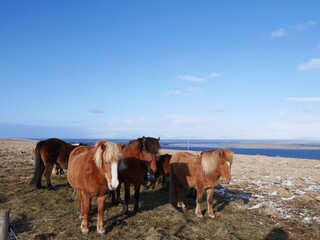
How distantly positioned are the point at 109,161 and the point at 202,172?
3053mm

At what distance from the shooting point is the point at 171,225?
6262 mm

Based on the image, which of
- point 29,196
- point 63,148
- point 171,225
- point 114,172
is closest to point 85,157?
point 114,172

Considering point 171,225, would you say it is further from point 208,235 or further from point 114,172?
point 114,172

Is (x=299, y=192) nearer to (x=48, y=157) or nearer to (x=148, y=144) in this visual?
(x=148, y=144)

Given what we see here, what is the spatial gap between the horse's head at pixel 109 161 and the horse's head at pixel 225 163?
9.34 feet

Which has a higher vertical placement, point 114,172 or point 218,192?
point 114,172

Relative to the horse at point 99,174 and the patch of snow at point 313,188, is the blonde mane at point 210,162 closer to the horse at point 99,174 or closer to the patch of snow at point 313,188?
the horse at point 99,174

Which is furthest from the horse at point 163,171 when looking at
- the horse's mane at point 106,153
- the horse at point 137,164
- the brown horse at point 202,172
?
the horse's mane at point 106,153

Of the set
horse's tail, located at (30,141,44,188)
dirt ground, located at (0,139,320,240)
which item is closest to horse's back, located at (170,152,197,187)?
dirt ground, located at (0,139,320,240)

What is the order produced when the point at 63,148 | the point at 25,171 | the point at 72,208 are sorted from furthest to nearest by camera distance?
the point at 25,171 → the point at 63,148 → the point at 72,208

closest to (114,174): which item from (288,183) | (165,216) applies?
(165,216)

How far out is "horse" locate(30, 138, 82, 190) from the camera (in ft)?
30.4

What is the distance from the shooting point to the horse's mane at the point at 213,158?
7.03 meters

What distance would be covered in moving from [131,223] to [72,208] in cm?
194
